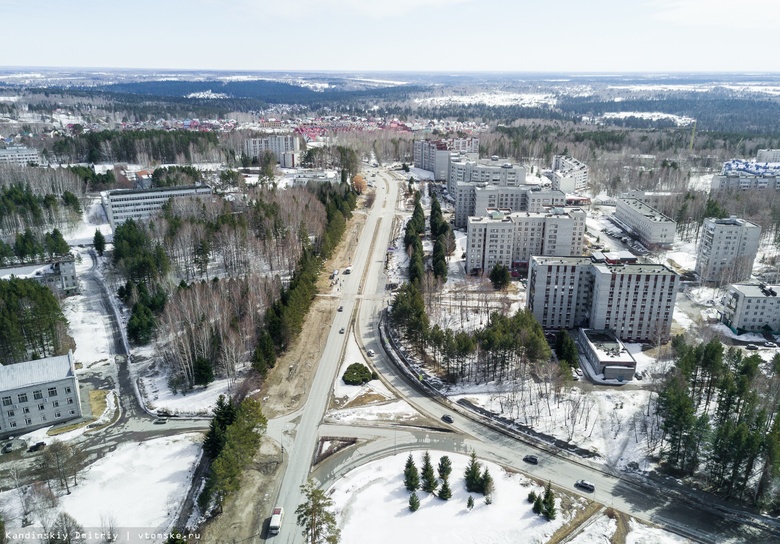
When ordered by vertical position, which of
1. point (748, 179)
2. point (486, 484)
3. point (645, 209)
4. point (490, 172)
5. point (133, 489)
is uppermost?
point (490, 172)

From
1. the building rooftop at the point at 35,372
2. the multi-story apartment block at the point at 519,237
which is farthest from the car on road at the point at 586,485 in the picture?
the multi-story apartment block at the point at 519,237

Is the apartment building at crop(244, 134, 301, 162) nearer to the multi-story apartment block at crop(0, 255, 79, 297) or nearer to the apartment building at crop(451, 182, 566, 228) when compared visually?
the apartment building at crop(451, 182, 566, 228)

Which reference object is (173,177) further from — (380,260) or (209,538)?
(209,538)

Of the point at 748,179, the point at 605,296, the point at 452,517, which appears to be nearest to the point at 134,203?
the point at 605,296

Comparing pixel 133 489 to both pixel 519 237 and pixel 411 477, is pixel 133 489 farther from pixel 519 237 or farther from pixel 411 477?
pixel 519 237

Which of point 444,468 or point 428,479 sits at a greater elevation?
point 444,468

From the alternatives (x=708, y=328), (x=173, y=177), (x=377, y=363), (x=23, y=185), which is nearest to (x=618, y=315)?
(x=708, y=328)
